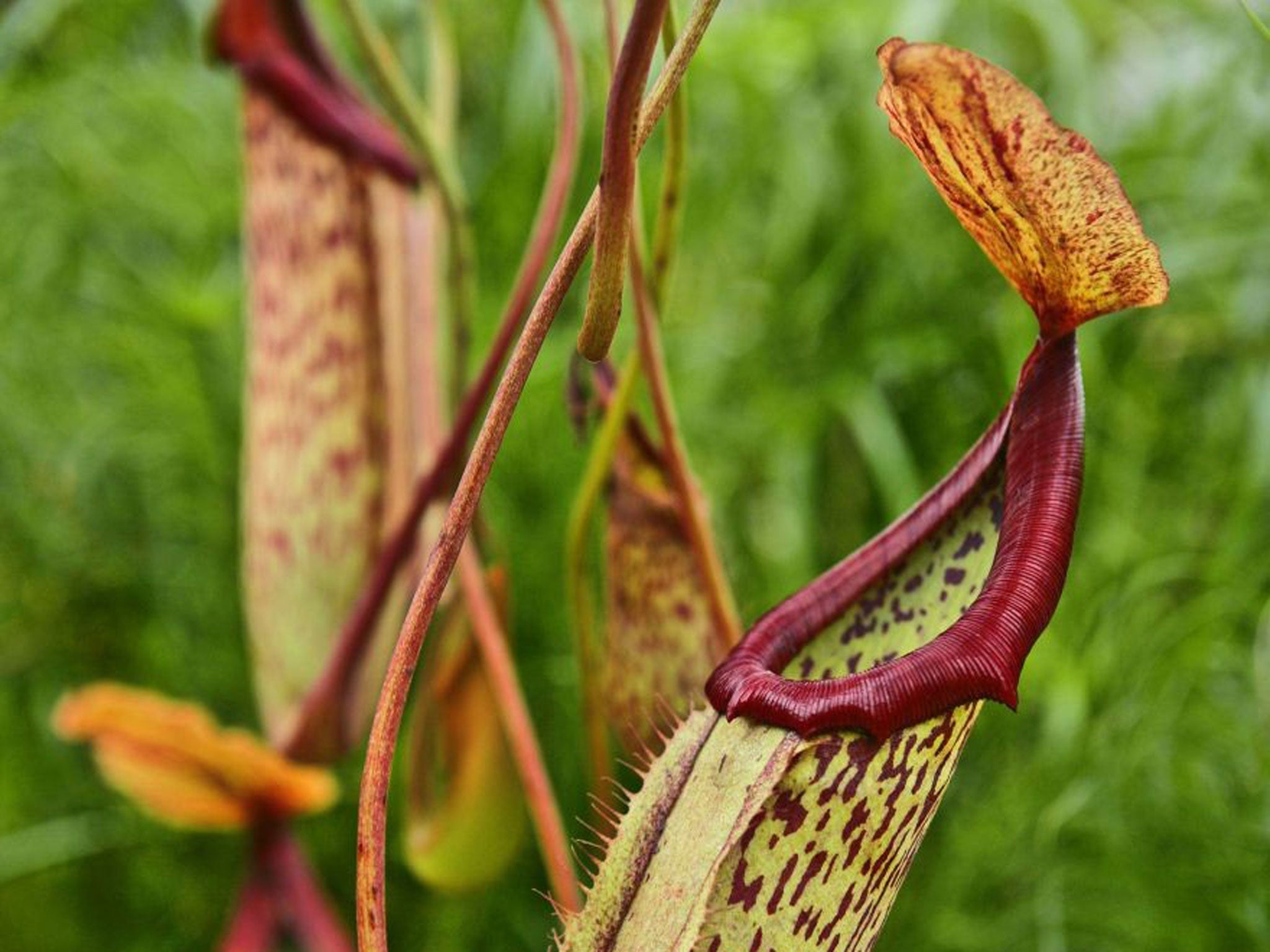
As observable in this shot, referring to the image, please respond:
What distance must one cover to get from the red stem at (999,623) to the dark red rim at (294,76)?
522 millimetres

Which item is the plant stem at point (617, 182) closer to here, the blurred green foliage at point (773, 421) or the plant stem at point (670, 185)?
the plant stem at point (670, 185)

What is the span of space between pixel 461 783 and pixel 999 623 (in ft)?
1.61

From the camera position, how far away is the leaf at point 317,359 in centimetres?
81

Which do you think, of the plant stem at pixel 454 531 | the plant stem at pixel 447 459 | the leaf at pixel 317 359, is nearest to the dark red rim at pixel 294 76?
the leaf at pixel 317 359

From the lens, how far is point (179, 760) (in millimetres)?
760

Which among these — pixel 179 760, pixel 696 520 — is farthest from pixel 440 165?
pixel 179 760

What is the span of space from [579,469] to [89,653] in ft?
1.81

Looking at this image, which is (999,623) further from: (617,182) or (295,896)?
(295,896)

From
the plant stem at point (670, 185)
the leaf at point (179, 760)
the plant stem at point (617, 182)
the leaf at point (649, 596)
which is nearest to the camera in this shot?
the plant stem at point (617, 182)

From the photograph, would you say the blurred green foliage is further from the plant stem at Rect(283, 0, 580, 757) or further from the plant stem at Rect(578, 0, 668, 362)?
the plant stem at Rect(578, 0, 668, 362)

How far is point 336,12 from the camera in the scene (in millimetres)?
1167

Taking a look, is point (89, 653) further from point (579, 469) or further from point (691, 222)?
point (691, 222)

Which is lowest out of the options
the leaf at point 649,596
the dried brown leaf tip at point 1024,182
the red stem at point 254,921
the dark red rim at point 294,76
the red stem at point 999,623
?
the red stem at point 254,921

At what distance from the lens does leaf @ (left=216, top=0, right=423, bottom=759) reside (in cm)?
81
